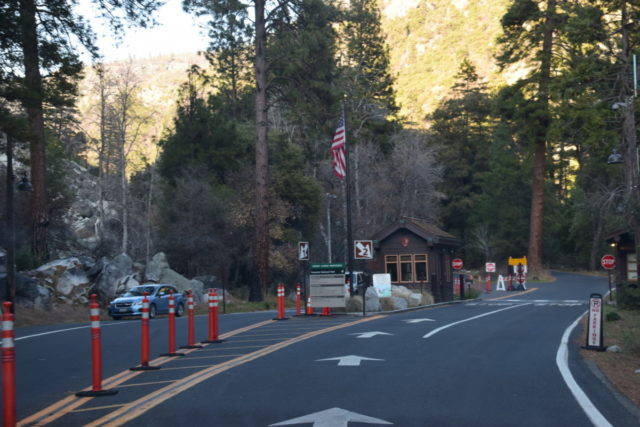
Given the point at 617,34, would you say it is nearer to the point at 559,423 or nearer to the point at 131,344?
the point at 131,344

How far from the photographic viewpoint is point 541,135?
204ft

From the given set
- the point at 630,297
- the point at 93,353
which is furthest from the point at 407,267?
the point at 93,353

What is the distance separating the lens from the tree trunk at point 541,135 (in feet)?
186

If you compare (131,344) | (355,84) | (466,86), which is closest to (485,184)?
(466,86)

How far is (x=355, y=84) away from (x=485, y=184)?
119ft

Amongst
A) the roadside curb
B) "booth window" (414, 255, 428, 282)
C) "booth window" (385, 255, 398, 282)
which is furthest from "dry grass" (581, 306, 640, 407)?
"booth window" (385, 255, 398, 282)

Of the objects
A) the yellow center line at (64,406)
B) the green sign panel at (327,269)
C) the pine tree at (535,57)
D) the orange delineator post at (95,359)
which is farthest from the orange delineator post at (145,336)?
the pine tree at (535,57)

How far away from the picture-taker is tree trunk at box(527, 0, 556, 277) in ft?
186

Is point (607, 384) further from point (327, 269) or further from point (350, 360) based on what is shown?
point (327, 269)

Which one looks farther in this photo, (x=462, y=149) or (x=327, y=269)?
(x=462, y=149)

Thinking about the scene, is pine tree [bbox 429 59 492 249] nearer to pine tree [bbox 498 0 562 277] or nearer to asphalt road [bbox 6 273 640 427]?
pine tree [bbox 498 0 562 277]

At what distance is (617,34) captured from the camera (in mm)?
29500

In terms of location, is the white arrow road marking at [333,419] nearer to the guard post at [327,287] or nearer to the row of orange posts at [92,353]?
the row of orange posts at [92,353]

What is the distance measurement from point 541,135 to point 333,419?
5766 cm
